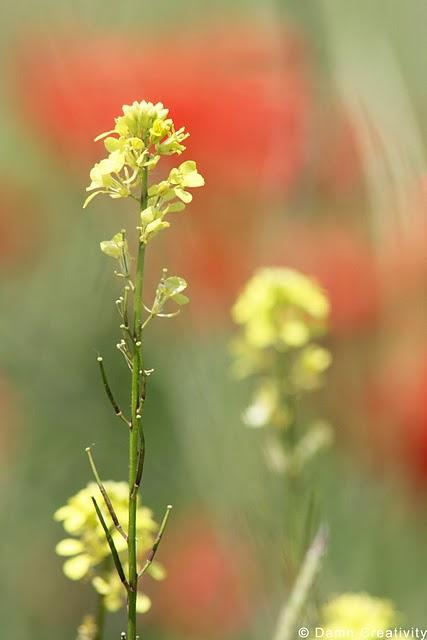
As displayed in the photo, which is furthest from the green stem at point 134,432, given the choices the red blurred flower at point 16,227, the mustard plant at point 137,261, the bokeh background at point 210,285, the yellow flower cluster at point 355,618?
the red blurred flower at point 16,227

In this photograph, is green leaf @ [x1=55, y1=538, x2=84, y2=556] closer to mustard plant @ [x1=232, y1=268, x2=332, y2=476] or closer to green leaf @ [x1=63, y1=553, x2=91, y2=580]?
green leaf @ [x1=63, y1=553, x2=91, y2=580]

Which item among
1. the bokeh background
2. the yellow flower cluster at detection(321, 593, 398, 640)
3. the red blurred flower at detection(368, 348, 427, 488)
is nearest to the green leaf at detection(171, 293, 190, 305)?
the yellow flower cluster at detection(321, 593, 398, 640)

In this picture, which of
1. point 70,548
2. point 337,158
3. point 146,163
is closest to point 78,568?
point 70,548

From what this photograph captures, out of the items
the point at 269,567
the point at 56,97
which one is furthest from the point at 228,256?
the point at 269,567

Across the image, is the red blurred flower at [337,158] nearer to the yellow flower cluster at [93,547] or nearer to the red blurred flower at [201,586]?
the red blurred flower at [201,586]

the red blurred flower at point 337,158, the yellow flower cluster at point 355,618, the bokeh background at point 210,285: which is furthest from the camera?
the red blurred flower at point 337,158

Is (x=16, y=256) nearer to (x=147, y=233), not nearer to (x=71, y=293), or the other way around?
(x=71, y=293)

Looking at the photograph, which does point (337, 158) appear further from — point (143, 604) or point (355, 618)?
point (143, 604)
